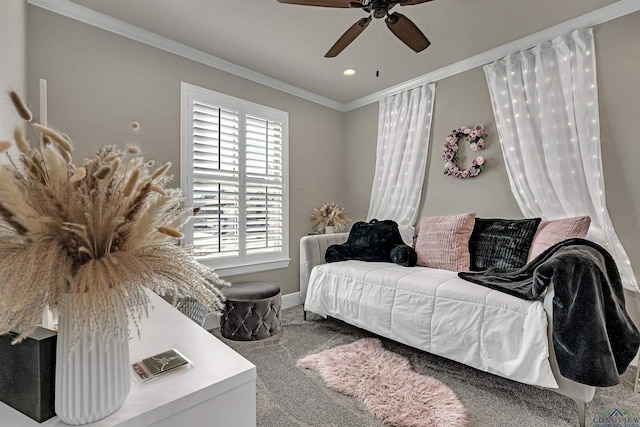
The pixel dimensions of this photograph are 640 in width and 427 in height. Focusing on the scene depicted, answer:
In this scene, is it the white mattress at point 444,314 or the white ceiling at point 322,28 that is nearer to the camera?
the white mattress at point 444,314

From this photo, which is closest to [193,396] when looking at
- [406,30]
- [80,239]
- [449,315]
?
[80,239]

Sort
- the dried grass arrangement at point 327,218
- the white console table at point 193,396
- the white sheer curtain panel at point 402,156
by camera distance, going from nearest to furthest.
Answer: the white console table at point 193,396
the white sheer curtain panel at point 402,156
the dried grass arrangement at point 327,218

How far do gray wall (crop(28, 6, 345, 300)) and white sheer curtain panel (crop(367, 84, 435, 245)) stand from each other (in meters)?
1.27

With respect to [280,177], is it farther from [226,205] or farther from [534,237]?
[534,237]

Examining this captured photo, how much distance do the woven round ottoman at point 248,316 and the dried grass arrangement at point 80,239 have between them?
6.90 feet

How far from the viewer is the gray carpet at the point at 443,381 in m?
1.71

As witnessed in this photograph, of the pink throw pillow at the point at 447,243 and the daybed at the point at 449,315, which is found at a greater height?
the pink throw pillow at the point at 447,243

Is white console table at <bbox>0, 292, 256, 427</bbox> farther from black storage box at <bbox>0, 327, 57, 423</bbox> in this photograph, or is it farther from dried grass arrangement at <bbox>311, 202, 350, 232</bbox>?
dried grass arrangement at <bbox>311, 202, 350, 232</bbox>

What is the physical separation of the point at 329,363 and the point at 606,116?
2.84 metres

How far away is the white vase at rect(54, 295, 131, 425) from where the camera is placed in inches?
23.6

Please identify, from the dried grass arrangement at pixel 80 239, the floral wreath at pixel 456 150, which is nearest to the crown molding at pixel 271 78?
the floral wreath at pixel 456 150

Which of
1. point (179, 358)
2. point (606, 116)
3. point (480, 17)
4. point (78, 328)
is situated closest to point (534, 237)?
point (606, 116)

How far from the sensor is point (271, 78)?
11.6 feet

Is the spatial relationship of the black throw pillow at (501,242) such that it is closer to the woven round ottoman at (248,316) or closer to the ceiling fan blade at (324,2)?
the woven round ottoman at (248,316)
